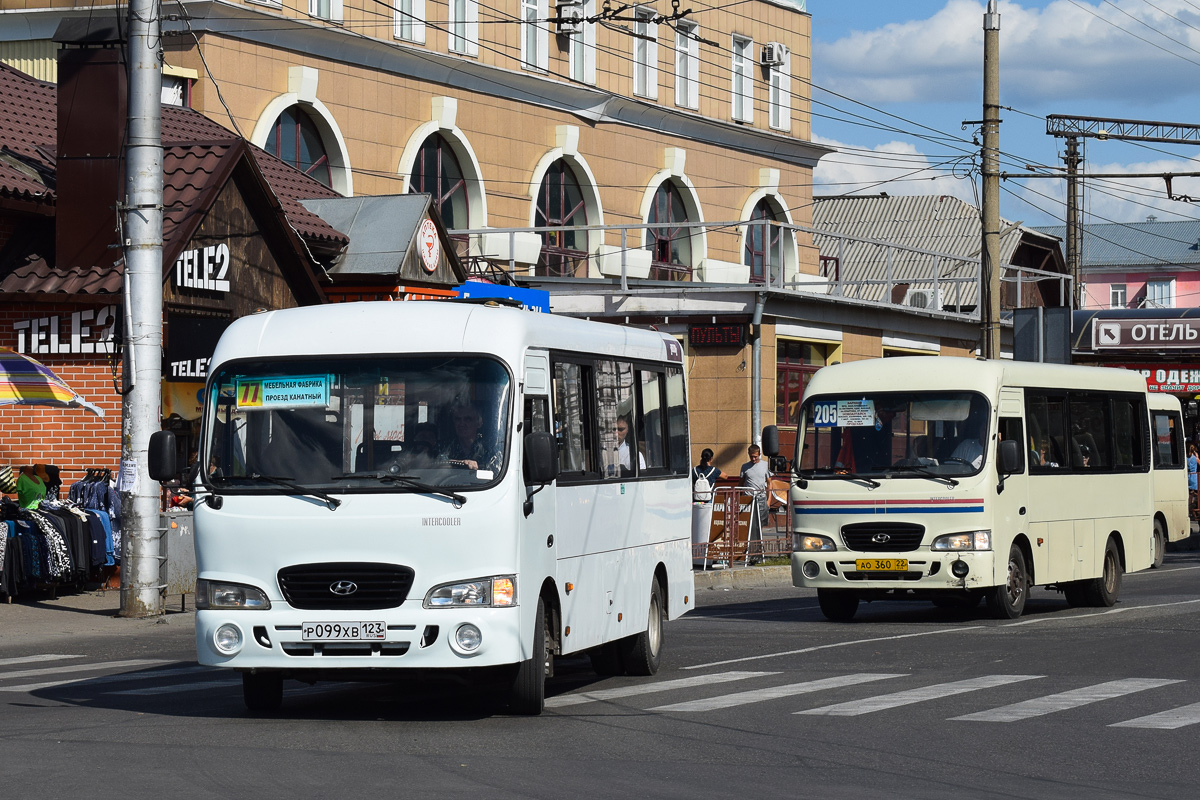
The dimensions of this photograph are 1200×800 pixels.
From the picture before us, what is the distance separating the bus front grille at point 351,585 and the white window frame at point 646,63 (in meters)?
36.2

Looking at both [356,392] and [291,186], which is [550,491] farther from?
[291,186]

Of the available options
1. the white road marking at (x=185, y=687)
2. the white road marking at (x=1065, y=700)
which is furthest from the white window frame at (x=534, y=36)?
the white road marking at (x=1065, y=700)

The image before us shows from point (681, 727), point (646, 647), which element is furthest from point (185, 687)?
point (681, 727)

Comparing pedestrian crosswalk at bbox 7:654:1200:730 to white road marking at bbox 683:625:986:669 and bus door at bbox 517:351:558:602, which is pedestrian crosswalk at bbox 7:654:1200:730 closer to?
white road marking at bbox 683:625:986:669

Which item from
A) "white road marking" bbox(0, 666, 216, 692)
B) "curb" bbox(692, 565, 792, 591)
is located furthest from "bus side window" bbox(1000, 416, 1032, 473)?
"white road marking" bbox(0, 666, 216, 692)

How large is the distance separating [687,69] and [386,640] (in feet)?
127

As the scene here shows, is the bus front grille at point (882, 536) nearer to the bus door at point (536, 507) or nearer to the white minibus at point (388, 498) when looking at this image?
the white minibus at point (388, 498)

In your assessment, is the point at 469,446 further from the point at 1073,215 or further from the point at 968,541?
the point at 1073,215

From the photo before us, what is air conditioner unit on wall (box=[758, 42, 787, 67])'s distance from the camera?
49.9m

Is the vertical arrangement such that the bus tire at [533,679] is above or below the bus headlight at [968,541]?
below

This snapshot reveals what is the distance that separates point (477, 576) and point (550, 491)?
1021 millimetres

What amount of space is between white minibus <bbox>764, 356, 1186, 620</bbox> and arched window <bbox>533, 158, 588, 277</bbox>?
75.5 feet

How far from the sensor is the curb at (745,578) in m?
24.3

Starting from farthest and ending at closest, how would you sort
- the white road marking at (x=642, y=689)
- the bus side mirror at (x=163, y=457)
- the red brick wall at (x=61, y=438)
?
the red brick wall at (x=61, y=438) < the white road marking at (x=642, y=689) < the bus side mirror at (x=163, y=457)
